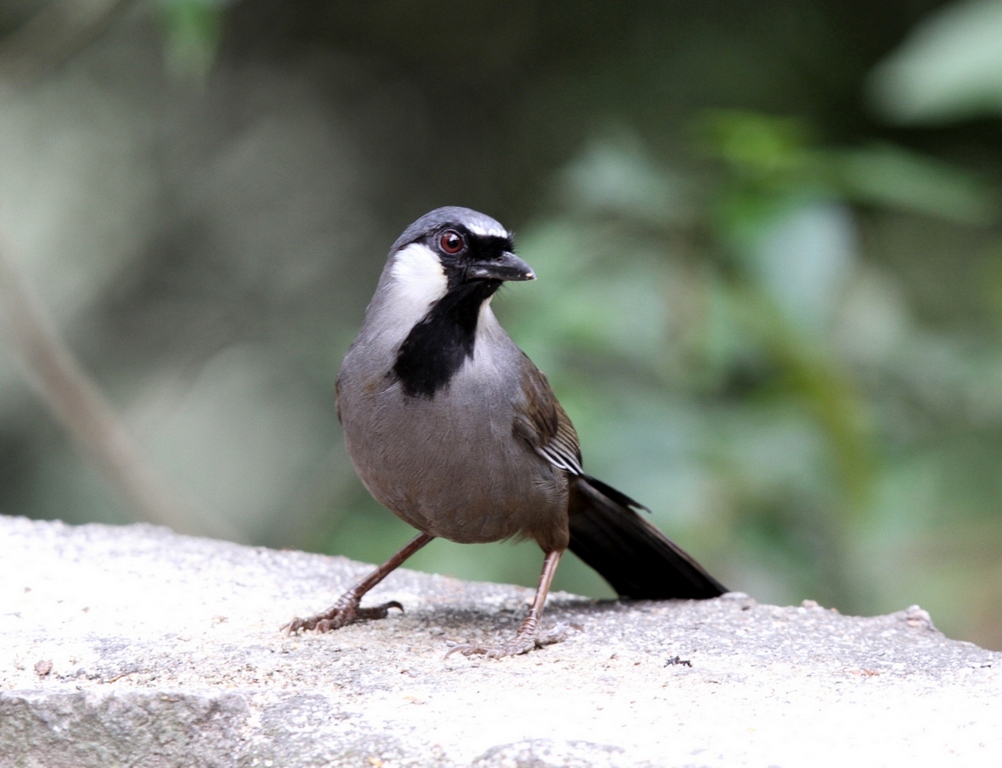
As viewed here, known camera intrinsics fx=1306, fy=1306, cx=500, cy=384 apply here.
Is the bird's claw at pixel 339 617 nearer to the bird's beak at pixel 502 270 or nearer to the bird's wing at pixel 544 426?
the bird's wing at pixel 544 426

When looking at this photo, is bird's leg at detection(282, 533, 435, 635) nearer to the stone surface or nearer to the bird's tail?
the stone surface

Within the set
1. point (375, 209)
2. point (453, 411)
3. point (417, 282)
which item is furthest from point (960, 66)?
point (375, 209)

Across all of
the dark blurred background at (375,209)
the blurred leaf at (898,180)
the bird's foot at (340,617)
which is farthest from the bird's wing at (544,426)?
the blurred leaf at (898,180)

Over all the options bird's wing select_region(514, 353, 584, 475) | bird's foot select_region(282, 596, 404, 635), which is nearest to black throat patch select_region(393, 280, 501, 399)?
bird's wing select_region(514, 353, 584, 475)

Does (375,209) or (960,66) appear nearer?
(960,66)

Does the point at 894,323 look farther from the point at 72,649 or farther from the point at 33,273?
the point at 33,273

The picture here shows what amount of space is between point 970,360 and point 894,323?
407 millimetres

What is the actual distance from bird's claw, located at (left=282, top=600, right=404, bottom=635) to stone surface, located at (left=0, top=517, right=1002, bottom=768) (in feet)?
0.16

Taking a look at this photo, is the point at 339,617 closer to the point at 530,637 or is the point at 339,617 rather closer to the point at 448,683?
the point at 530,637

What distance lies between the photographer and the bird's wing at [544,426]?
4.23 metres

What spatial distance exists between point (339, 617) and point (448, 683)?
2.90 ft

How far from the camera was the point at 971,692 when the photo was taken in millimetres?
3408

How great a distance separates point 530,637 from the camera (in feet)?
13.2

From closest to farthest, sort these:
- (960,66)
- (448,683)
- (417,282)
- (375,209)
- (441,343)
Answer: (448,683), (441,343), (417,282), (960,66), (375,209)
